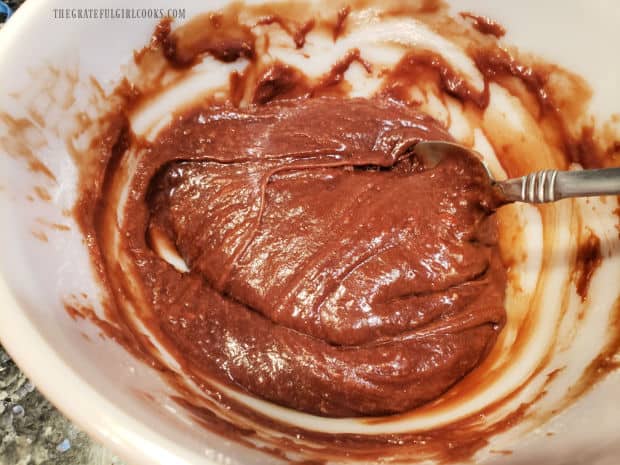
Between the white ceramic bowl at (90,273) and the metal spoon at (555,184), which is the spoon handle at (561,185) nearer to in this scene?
A: the metal spoon at (555,184)

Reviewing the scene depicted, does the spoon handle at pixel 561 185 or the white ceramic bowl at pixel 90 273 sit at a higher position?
the spoon handle at pixel 561 185

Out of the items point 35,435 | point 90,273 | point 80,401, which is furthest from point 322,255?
point 35,435

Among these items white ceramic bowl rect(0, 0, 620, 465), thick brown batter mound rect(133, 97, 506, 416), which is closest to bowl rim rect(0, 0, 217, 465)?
white ceramic bowl rect(0, 0, 620, 465)

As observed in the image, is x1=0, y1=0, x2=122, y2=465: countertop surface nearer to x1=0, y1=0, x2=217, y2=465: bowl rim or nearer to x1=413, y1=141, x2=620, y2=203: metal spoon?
x1=0, y1=0, x2=217, y2=465: bowl rim

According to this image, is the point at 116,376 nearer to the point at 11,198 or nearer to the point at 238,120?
the point at 11,198

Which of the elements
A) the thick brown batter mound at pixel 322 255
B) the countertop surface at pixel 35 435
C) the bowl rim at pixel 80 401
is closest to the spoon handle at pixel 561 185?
the thick brown batter mound at pixel 322 255
